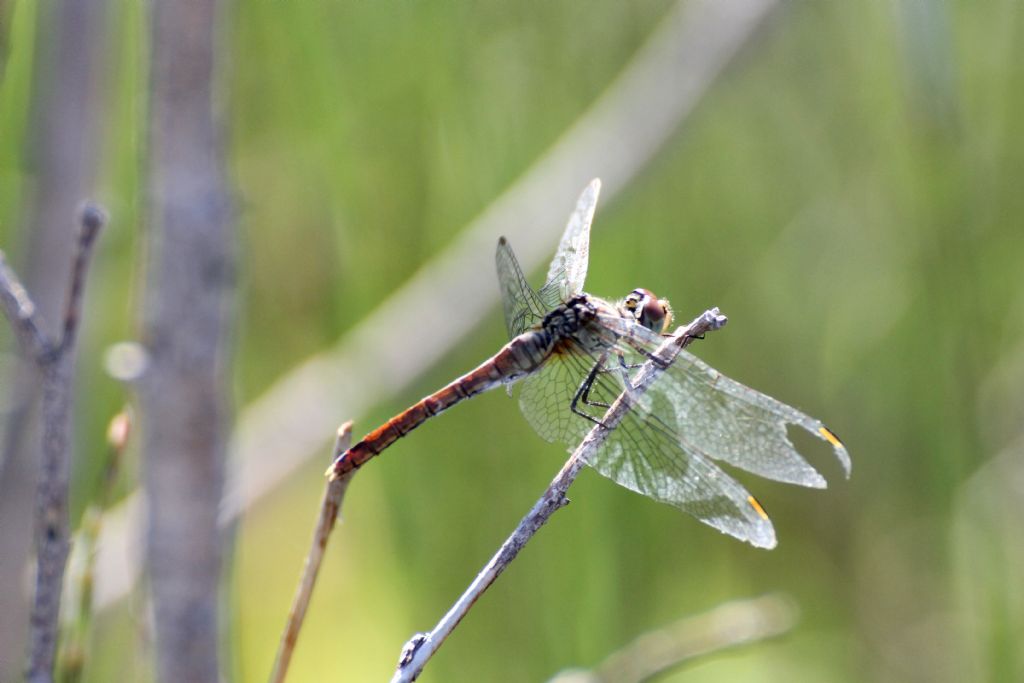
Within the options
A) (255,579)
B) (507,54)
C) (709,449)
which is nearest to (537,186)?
(507,54)

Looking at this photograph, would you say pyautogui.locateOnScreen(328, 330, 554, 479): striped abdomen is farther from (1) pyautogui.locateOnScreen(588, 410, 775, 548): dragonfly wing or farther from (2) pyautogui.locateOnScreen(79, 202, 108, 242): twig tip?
(2) pyautogui.locateOnScreen(79, 202, 108, 242): twig tip

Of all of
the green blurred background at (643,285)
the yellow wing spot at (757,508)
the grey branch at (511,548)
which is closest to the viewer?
the grey branch at (511,548)

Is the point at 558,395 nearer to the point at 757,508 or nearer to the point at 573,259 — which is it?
the point at 573,259

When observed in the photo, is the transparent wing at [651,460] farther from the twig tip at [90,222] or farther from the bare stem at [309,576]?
the twig tip at [90,222]

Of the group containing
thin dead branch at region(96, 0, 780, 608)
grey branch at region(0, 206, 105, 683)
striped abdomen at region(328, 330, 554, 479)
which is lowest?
grey branch at region(0, 206, 105, 683)

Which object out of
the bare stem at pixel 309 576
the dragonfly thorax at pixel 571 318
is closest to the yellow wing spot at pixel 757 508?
the dragonfly thorax at pixel 571 318

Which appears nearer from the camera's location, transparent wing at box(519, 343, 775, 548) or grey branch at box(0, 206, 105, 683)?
grey branch at box(0, 206, 105, 683)

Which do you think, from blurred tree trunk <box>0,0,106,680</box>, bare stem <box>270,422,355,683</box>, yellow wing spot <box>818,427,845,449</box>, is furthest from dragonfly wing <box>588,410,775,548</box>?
blurred tree trunk <box>0,0,106,680</box>
